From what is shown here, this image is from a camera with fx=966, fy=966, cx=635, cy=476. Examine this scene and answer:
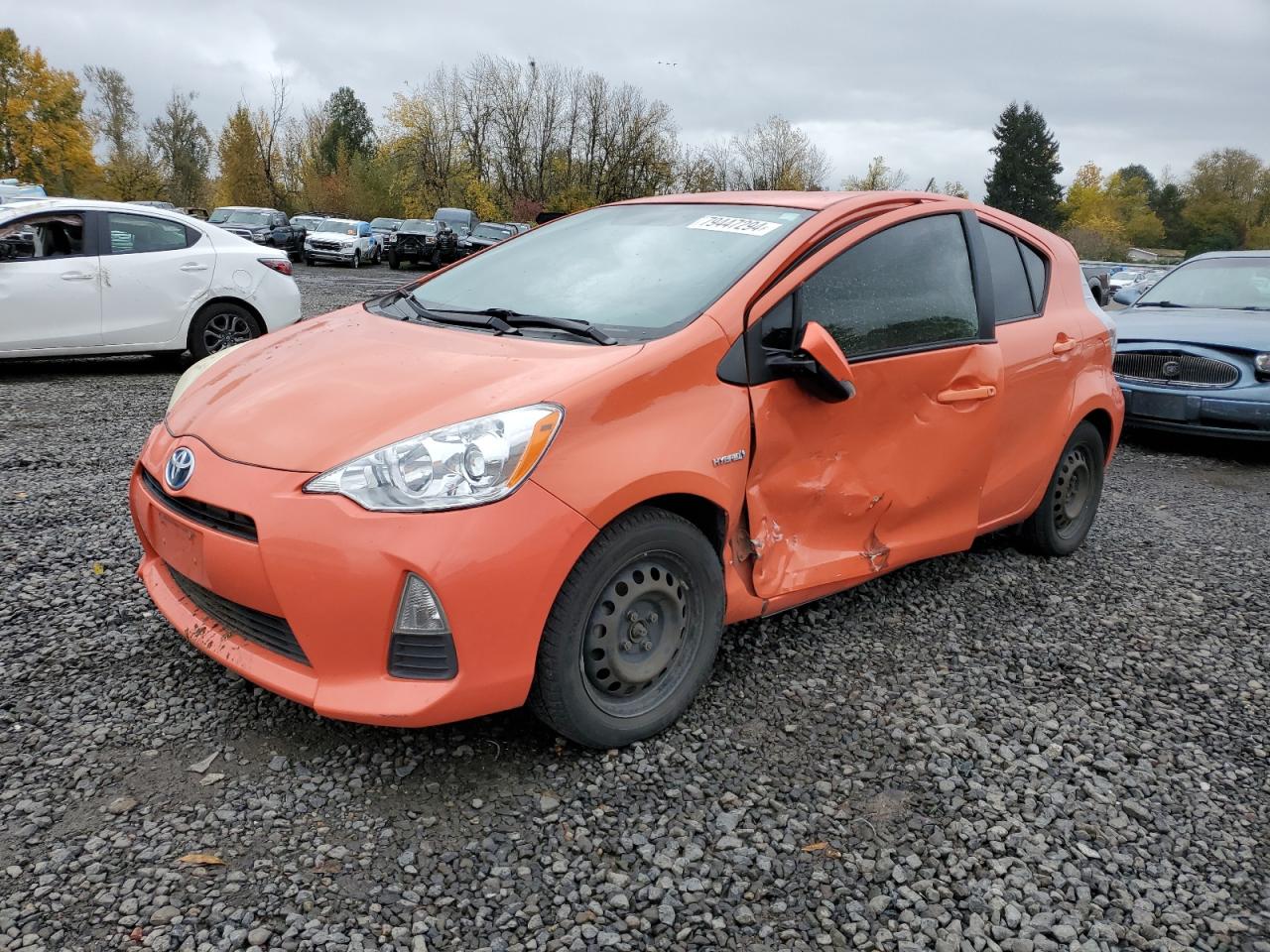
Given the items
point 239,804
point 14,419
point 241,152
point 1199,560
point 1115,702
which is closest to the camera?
point 239,804

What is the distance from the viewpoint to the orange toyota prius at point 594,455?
2324mm

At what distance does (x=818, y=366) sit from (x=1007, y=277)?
158 cm

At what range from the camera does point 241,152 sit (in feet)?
178

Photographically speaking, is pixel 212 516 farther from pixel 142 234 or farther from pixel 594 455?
pixel 142 234

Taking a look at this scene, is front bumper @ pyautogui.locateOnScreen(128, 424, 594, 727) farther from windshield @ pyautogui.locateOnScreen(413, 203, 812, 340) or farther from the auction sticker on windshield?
the auction sticker on windshield

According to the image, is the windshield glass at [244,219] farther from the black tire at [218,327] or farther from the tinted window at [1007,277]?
the tinted window at [1007,277]

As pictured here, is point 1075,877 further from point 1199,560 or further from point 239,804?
point 1199,560

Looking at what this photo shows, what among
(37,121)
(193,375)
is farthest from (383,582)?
(37,121)

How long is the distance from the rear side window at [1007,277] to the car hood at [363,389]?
1.95 meters

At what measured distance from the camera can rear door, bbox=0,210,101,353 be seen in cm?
759

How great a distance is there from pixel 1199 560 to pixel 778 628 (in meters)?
2.56

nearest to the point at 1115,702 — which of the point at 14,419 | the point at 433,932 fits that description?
the point at 433,932

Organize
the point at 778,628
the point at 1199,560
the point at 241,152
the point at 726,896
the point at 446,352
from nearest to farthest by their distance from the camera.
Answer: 1. the point at 726,896
2. the point at 446,352
3. the point at 778,628
4. the point at 1199,560
5. the point at 241,152

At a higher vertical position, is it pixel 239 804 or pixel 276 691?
pixel 276 691
